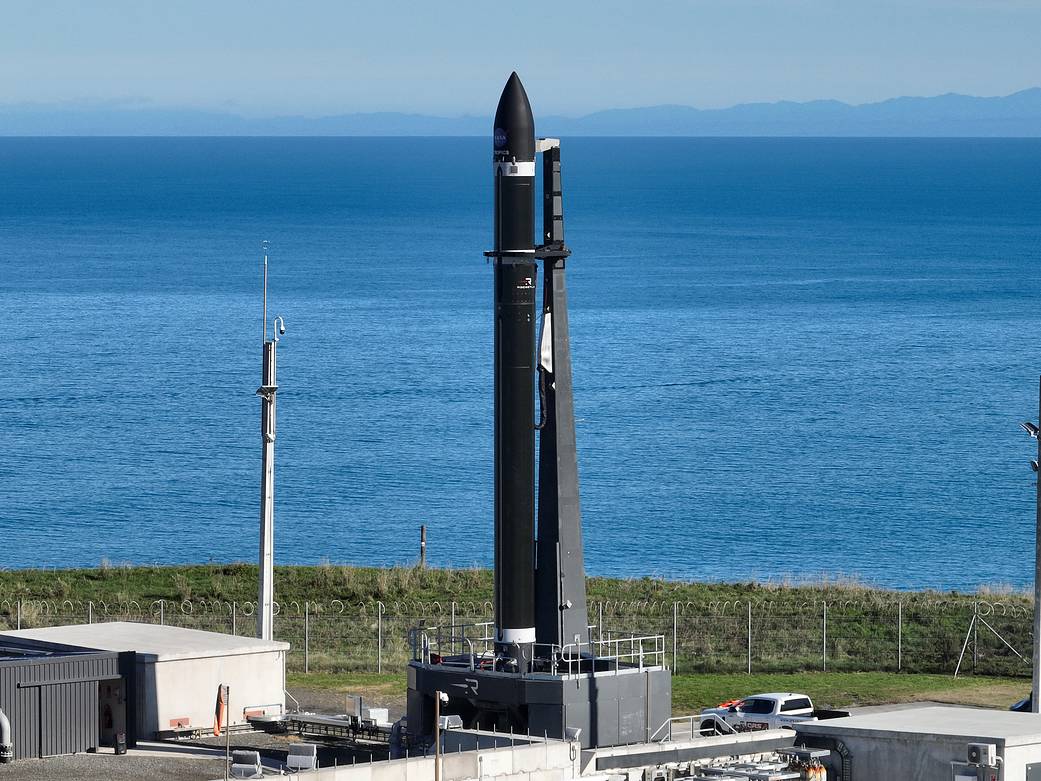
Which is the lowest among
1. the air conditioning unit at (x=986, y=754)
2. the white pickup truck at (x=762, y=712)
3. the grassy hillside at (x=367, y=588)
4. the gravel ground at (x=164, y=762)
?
the gravel ground at (x=164, y=762)

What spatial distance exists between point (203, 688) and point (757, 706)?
1108cm

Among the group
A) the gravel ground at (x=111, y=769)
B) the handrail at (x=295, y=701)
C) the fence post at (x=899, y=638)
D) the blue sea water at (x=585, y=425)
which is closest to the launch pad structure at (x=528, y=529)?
the gravel ground at (x=111, y=769)

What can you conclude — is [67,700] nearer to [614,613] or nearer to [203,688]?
[203,688]

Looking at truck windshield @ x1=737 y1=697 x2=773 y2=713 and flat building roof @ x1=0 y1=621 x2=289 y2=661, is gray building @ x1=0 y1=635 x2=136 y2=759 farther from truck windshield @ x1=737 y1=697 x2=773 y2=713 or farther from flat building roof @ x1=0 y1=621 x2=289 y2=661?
truck windshield @ x1=737 y1=697 x2=773 y2=713

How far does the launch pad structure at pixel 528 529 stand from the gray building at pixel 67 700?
5.84 metres

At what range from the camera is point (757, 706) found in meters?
39.1

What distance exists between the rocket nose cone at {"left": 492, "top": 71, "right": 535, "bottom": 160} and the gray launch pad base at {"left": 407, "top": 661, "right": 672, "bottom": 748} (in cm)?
951

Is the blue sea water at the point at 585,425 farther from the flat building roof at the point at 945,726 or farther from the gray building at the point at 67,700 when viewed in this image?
the gray building at the point at 67,700

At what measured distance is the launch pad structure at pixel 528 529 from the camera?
3547 centimetres

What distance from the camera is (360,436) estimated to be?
4385 inches

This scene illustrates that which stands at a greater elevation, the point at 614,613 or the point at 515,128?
the point at 515,128

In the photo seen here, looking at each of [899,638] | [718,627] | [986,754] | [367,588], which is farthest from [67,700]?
[367,588]

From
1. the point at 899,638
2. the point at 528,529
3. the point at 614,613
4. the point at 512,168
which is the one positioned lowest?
the point at 899,638

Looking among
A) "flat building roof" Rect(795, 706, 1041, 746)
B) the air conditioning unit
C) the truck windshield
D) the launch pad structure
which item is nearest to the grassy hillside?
the truck windshield
